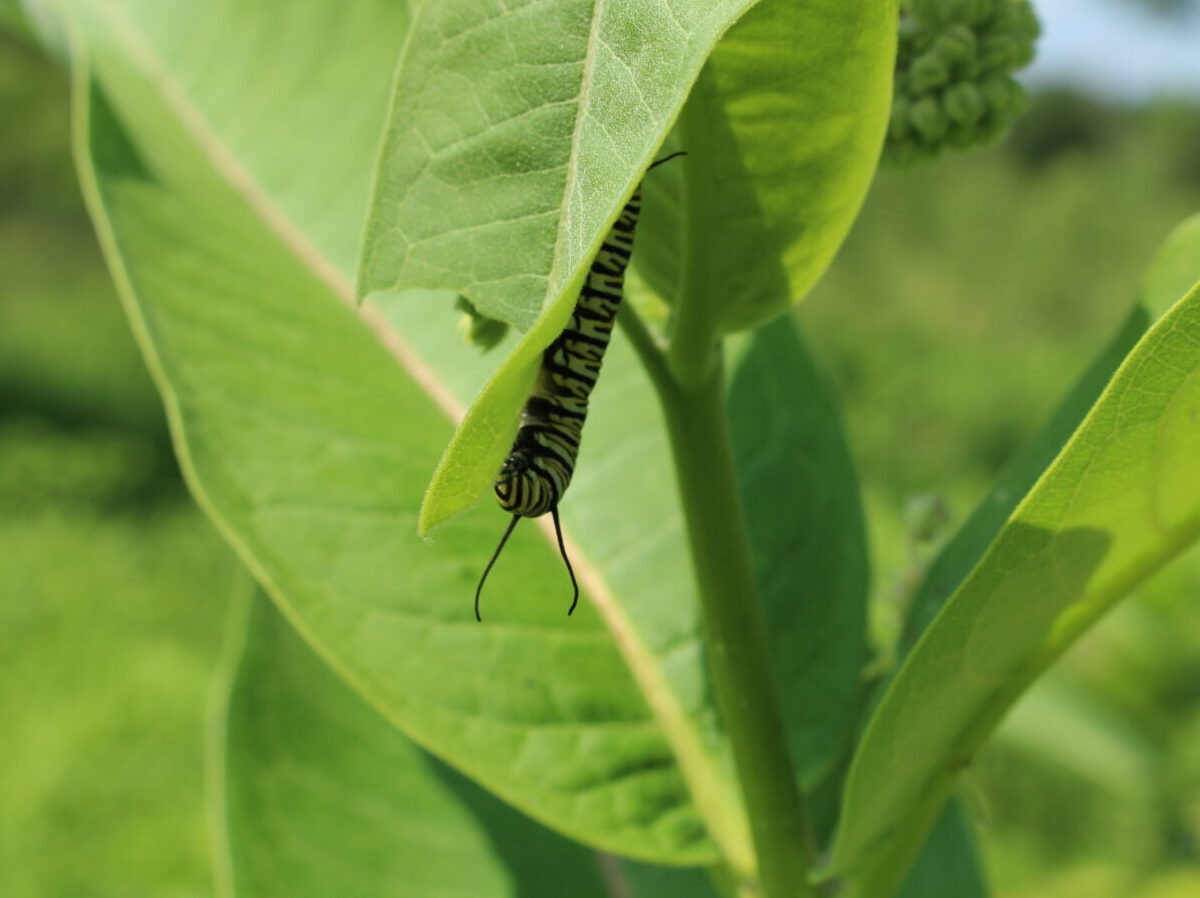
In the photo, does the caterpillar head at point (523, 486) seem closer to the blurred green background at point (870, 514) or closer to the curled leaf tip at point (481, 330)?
the curled leaf tip at point (481, 330)

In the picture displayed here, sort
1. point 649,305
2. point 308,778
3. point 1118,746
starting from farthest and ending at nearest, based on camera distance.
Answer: point 1118,746 → point 308,778 → point 649,305

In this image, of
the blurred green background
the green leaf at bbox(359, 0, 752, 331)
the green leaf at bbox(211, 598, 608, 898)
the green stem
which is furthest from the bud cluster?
the green leaf at bbox(211, 598, 608, 898)

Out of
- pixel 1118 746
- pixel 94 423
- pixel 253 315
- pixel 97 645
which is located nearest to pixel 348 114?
pixel 253 315

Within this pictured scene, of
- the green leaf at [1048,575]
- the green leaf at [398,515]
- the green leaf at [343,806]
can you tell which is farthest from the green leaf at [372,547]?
the green leaf at [343,806]

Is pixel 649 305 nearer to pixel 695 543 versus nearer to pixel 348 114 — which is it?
pixel 695 543

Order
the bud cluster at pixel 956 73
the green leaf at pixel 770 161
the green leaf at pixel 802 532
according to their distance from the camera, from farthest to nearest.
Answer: the green leaf at pixel 802 532, the bud cluster at pixel 956 73, the green leaf at pixel 770 161

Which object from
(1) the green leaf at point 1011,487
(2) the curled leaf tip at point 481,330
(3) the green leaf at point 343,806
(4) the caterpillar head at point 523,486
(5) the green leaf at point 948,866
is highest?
(2) the curled leaf tip at point 481,330

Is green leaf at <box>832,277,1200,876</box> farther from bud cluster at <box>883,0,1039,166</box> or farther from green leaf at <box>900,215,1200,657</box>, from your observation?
bud cluster at <box>883,0,1039,166</box>
